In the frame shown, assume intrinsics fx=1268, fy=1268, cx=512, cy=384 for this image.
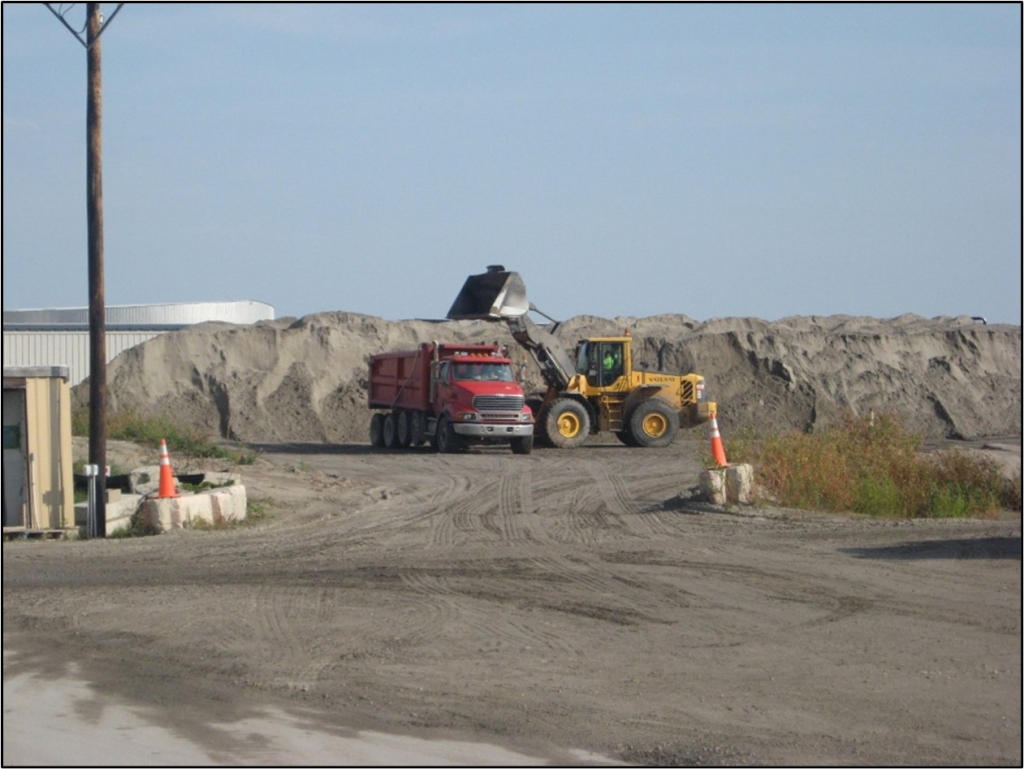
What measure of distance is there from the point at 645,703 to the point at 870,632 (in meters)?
2.80

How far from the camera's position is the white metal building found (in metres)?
52.0

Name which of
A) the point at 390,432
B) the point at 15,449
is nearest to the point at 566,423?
the point at 390,432

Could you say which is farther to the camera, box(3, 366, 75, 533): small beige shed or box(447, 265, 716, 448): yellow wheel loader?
box(447, 265, 716, 448): yellow wheel loader

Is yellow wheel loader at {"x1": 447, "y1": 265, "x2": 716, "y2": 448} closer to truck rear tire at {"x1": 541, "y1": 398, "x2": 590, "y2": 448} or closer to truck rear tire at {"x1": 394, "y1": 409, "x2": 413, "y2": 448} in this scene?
truck rear tire at {"x1": 541, "y1": 398, "x2": 590, "y2": 448}

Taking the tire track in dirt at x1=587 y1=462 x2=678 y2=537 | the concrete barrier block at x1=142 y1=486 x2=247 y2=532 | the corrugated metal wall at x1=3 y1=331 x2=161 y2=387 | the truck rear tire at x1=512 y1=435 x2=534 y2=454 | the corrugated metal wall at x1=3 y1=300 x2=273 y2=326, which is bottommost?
the tire track in dirt at x1=587 y1=462 x2=678 y2=537

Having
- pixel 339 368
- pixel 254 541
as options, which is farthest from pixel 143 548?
pixel 339 368

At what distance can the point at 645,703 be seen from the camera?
315 inches

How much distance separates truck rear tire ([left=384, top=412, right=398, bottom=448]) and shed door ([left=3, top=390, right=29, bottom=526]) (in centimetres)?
1852

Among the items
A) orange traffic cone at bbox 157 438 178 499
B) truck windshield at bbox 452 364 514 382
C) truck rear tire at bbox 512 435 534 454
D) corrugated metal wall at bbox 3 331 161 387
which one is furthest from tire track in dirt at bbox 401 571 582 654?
corrugated metal wall at bbox 3 331 161 387

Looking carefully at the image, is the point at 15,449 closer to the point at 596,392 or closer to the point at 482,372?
the point at 482,372

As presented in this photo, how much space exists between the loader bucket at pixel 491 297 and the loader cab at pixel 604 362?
2384 millimetres

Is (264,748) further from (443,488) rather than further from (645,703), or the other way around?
(443,488)

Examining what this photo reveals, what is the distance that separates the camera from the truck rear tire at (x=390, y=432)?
114 ft

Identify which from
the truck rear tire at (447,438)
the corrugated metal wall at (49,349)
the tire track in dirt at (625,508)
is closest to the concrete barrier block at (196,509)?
the tire track in dirt at (625,508)
